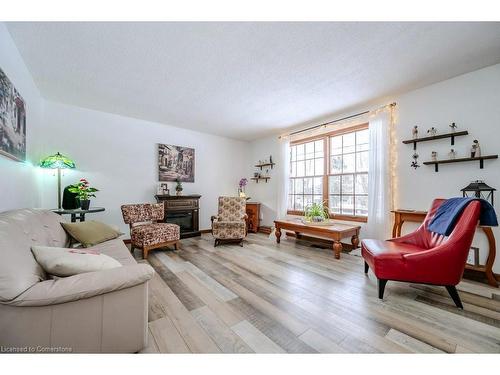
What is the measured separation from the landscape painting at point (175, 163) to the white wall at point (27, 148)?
188 centimetres

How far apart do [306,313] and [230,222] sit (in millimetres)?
2342

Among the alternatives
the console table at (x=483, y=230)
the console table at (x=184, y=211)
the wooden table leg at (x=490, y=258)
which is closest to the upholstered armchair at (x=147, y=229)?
the console table at (x=184, y=211)

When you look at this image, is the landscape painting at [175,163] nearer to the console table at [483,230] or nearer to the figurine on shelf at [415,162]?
the console table at [483,230]

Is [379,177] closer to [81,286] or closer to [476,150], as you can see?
[476,150]

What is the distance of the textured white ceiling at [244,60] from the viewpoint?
1.82 m

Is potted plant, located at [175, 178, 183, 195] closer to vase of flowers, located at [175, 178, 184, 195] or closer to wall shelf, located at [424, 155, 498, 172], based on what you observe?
vase of flowers, located at [175, 178, 184, 195]

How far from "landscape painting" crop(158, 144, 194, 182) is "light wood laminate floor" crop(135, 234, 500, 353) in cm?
230

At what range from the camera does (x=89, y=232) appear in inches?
89.4

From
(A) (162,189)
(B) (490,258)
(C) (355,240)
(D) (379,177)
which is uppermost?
(D) (379,177)

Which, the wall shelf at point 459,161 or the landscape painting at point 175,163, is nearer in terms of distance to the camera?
the wall shelf at point 459,161

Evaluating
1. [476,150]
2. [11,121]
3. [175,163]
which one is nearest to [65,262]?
[11,121]

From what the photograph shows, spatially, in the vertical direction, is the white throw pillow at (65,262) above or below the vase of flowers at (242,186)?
below

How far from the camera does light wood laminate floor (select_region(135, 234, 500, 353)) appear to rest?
134 centimetres
